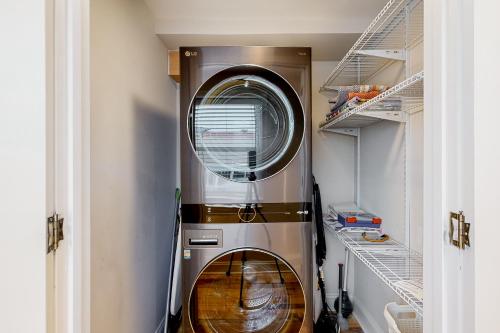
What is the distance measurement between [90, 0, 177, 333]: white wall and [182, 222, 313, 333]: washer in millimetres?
335

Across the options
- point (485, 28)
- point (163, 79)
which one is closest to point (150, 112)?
point (163, 79)

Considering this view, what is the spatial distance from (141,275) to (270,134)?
118 centimetres

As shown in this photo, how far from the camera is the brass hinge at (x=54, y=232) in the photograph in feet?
2.25

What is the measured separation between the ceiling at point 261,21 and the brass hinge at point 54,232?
1.69 meters

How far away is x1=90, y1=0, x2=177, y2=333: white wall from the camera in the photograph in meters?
1.28

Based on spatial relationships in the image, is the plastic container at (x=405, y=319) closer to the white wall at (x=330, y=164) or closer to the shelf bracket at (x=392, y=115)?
the shelf bracket at (x=392, y=115)

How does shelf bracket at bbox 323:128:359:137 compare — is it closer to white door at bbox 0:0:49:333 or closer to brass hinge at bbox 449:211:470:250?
brass hinge at bbox 449:211:470:250

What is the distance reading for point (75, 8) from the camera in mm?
728

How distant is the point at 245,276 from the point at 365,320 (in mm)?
1221

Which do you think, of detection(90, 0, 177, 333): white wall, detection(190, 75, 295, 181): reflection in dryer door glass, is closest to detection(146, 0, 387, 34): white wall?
detection(90, 0, 177, 333): white wall

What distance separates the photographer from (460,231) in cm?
63

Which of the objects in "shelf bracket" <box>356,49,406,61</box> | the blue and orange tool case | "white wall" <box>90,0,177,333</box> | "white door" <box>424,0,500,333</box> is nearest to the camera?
"white door" <box>424,0,500,333</box>

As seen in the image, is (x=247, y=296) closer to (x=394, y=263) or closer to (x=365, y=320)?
(x=394, y=263)

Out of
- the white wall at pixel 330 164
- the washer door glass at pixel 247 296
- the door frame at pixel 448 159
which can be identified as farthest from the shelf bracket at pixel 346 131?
the door frame at pixel 448 159
